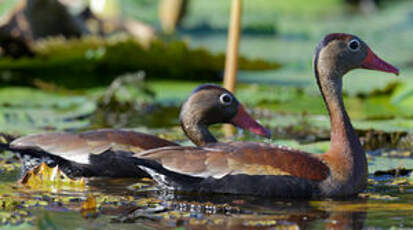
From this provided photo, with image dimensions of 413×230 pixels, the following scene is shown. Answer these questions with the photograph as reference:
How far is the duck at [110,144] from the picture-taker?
7309 mm

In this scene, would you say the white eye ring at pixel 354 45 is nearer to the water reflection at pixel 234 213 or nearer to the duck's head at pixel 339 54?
the duck's head at pixel 339 54

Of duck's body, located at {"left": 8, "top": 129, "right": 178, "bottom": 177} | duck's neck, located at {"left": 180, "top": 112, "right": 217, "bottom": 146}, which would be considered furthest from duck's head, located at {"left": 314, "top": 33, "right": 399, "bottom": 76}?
duck's body, located at {"left": 8, "top": 129, "right": 178, "bottom": 177}

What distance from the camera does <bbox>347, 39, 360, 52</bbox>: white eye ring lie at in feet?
23.8

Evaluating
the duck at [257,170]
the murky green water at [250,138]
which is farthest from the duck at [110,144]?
the duck at [257,170]

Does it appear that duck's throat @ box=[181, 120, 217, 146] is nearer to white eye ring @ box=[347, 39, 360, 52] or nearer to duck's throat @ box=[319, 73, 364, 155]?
duck's throat @ box=[319, 73, 364, 155]

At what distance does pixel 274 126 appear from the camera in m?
9.66

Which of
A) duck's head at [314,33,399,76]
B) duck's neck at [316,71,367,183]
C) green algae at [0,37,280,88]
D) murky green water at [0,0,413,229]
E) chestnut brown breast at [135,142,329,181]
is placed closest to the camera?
murky green water at [0,0,413,229]

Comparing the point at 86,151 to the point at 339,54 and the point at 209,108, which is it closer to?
the point at 209,108

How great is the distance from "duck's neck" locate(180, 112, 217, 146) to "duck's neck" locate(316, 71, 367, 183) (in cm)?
108

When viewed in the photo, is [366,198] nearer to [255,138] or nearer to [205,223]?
[205,223]

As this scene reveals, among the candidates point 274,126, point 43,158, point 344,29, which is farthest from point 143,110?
point 344,29

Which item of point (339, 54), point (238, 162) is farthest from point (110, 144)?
point (339, 54)

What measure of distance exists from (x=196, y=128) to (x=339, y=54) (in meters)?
1.37

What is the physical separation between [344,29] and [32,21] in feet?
23.5
